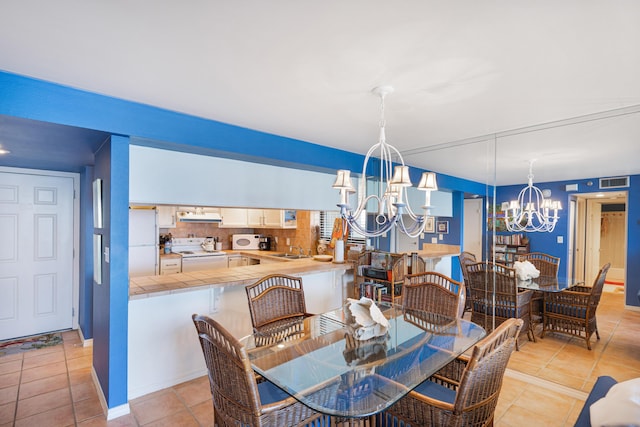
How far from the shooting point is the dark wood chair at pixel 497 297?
3.12 meters

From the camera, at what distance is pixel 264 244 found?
6227mm

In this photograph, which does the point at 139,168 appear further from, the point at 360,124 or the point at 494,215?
the point at 494,215

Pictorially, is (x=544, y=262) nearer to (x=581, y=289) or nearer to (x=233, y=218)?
(x=581, y=289)

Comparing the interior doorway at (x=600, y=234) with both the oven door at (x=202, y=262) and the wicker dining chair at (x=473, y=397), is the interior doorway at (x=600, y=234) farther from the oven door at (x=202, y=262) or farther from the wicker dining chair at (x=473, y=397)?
the oven door at (x=202, y=262)

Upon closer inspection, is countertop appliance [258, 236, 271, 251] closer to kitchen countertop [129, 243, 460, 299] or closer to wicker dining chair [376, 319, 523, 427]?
kitchen countertop [129, 243, 460, 299]

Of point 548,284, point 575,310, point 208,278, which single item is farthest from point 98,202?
point 575,310

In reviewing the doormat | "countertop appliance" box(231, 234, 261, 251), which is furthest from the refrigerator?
"countertop appliance" box(231, 234, 261, 251)

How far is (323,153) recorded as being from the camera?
3.58 meters

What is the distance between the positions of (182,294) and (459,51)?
2734 mm

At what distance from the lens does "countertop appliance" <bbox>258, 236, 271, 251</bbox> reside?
20.4ft

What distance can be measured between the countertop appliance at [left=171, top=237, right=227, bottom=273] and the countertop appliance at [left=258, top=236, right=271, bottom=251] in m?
0.86

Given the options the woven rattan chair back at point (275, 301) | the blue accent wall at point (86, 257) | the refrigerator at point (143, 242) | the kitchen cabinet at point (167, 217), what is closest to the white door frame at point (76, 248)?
the blue accent wall at point (86, 257)

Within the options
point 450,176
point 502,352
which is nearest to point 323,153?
point 450,176

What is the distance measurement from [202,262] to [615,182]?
5084 mm
